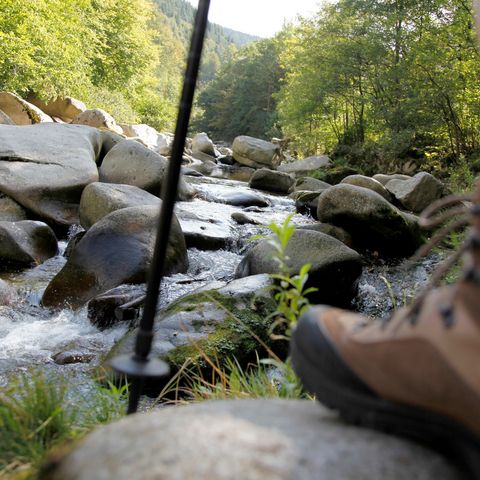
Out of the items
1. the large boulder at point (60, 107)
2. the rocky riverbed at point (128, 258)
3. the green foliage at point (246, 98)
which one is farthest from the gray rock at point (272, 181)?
the green foliage at point (246, 98)

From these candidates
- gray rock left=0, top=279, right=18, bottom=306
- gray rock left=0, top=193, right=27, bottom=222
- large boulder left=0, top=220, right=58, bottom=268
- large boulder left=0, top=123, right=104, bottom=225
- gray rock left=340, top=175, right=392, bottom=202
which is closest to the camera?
gray rock left=0, top=279, right=18, bottom=306

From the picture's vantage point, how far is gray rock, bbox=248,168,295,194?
15.3 meters

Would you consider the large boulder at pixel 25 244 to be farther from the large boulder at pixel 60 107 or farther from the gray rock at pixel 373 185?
the large boulder at pixel 60 107

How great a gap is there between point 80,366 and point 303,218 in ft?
24.0

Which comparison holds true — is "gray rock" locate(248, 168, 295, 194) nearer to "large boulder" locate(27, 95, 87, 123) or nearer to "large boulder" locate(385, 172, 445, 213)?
"large boulder" locate(385, 172, 445, 213)

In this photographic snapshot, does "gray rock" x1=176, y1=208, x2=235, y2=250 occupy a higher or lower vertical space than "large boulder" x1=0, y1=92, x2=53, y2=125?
lower


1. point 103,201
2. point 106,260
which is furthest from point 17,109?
point 106,260

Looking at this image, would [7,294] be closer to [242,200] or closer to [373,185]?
[242,200]

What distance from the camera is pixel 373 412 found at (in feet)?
2.97

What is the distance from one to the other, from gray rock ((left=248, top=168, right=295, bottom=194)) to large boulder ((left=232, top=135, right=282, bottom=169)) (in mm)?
9643

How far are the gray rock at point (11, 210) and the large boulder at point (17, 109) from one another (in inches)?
312

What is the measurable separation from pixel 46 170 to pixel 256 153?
60.9ft

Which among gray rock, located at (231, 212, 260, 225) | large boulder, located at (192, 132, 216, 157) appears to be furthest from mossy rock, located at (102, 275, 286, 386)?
large boulder, located at (192, 132, 216, 157)

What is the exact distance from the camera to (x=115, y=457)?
0.78 m
